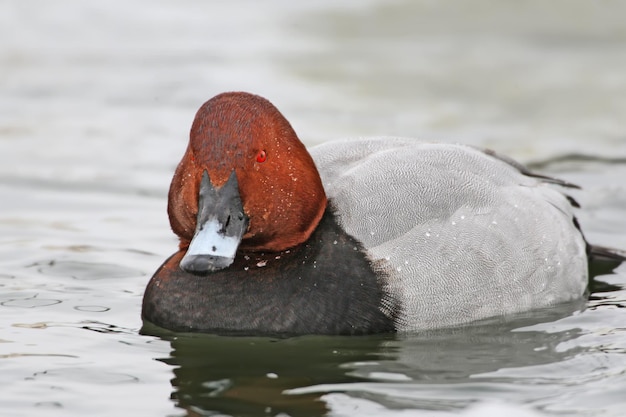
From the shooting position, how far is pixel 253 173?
228 inches

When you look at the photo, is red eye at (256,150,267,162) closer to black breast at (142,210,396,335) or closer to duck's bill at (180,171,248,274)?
duck's bill at (180,171,248,274)

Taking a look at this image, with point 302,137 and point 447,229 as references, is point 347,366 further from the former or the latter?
point 302,137

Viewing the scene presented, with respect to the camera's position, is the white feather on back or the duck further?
the white feather on back

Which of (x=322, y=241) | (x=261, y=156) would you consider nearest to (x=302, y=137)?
(x=322, y=241)

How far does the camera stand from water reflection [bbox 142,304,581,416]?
16.8ft

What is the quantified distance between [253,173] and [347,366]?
100 centimetres

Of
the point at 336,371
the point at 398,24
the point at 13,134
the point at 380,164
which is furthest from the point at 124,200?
the point at 398,24

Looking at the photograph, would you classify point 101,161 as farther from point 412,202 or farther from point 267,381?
point 267,381

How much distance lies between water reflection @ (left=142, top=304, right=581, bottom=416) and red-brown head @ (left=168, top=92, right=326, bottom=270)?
53 cm

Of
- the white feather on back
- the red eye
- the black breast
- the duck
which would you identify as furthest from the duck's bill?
the white feather on back

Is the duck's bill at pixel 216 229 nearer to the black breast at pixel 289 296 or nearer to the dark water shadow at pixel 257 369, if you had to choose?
the black breast at pixel 289 296

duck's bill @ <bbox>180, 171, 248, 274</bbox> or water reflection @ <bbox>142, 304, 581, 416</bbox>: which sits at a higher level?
duck's bill @ <bbox>180, 171, 248, 274</bbox>

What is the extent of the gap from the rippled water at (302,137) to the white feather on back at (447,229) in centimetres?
16

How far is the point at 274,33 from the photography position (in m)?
12.6
